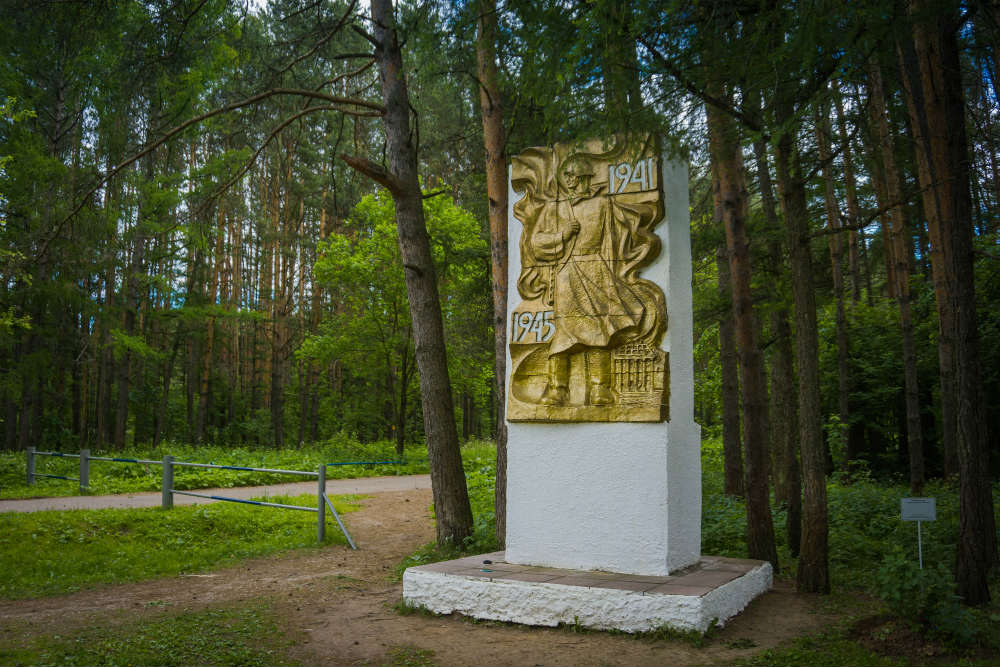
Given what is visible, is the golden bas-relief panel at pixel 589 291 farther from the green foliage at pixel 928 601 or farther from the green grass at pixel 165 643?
the green grass at pixel 165 643

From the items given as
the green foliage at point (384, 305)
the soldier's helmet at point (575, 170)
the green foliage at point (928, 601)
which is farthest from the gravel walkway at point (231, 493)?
the green foliage at point (928, 601)

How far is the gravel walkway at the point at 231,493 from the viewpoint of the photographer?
36.9ft

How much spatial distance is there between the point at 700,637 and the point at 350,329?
17952 millimetres

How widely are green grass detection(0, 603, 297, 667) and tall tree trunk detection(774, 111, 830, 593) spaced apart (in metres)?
4.35

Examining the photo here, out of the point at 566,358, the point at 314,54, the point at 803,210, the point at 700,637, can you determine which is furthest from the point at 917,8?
the point at 314,54

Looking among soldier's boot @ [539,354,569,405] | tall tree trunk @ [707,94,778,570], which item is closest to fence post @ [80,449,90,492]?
soldier's boot @ [539,354,569,405]

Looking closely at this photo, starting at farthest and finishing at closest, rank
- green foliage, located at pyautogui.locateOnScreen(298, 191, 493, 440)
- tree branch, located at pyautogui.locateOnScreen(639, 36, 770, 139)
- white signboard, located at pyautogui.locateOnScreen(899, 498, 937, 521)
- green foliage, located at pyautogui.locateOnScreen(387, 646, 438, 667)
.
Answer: green foliage, located at pyautogui.locateOnScreen(298, 191, 493, 440)
white signboard, located at pyautogui.locateOnScreen(899, 498, 937, 521)
tree branch, located at pyautogui.locateOnScreen(639, 36, 770, 139)
green foliage, located at pyautogui.locateOnScreen(387, 646, 438, 667)

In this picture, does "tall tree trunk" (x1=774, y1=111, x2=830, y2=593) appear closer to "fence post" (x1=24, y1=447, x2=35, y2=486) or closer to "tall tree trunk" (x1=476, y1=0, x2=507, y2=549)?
"tall tree trunk" (x1=476, y1=0, x2=507, y2=549)

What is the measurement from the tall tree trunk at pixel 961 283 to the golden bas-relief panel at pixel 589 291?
7.43 ft

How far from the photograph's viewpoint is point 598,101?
19.0ft

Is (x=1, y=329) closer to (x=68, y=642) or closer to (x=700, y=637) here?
(x=68, y=642)

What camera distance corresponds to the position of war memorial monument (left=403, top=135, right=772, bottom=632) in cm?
606

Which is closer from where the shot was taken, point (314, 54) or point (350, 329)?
point (314, 54)

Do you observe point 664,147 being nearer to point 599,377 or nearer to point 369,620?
point 599,377
